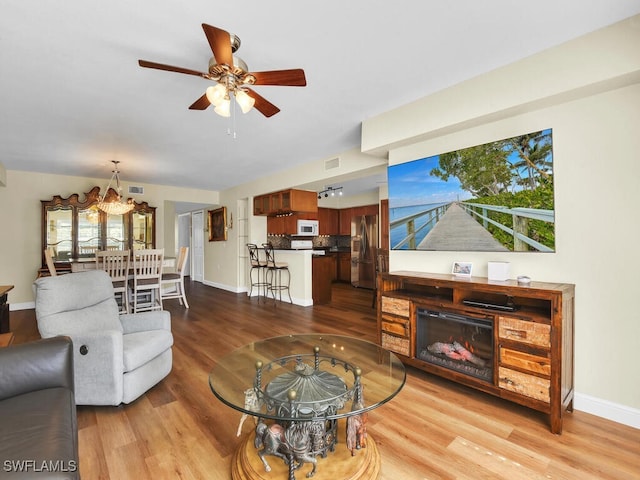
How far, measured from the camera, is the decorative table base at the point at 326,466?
139 centimetres

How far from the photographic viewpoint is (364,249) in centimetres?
777

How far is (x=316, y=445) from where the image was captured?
148cm

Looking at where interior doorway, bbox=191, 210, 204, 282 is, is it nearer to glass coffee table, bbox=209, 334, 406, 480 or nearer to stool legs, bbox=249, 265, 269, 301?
stool legs, bbox=249, 265, 269, 301

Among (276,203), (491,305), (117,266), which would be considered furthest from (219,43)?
(276,203)

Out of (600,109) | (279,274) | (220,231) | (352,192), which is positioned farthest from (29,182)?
(600,109)

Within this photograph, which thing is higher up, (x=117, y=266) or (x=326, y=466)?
(x=117, y=266)

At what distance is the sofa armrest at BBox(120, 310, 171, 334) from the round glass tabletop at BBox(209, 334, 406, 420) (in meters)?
1.03

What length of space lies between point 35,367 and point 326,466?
1.51 meters

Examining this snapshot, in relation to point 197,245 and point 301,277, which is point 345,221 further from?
point 197,245

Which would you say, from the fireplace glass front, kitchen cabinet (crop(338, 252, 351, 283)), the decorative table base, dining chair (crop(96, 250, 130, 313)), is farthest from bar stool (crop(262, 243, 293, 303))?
the decorative table base

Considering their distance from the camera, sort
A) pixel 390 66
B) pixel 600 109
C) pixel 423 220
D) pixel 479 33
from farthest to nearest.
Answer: pixel 423 220 < pixel 390 66 < pixel 600 109 < pixel 479 33

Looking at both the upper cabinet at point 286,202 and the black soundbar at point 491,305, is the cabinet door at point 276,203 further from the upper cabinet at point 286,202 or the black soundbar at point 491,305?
the black soundbar at point 491,305

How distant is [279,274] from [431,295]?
3.80 m

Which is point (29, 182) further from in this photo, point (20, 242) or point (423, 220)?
point (423, 220)
